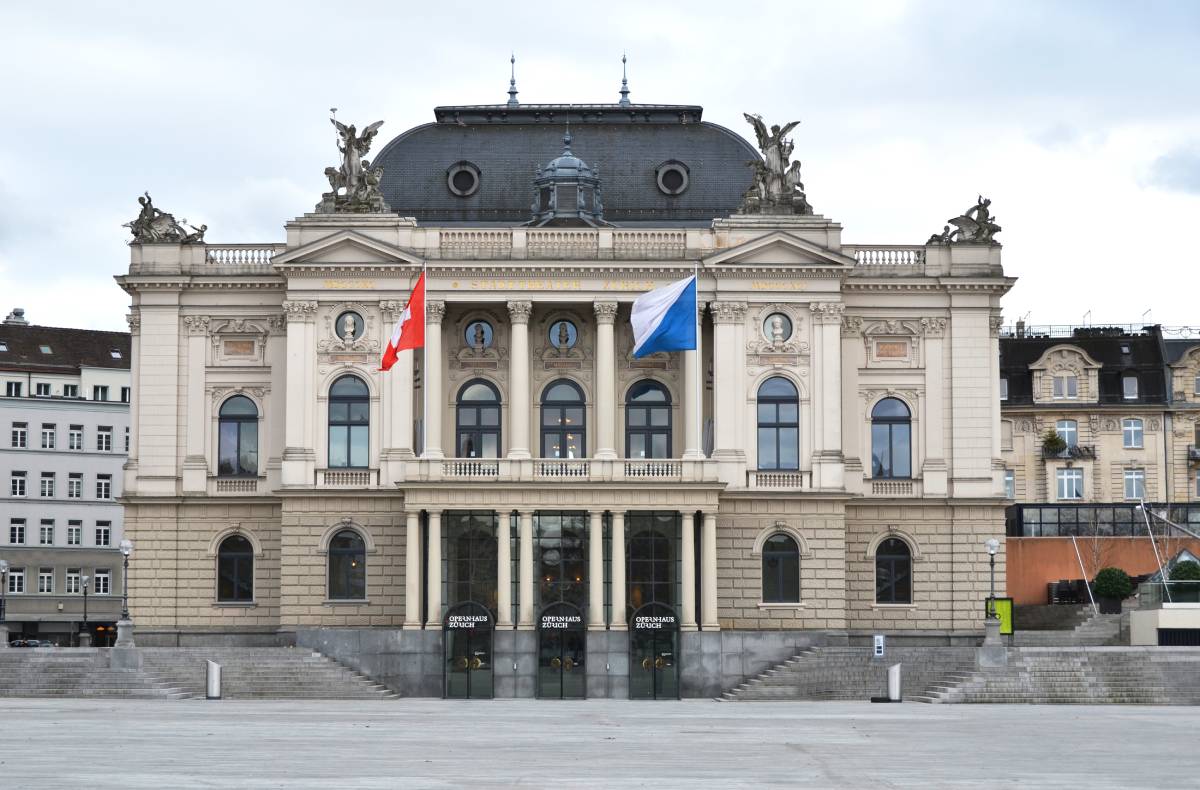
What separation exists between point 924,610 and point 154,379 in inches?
1171

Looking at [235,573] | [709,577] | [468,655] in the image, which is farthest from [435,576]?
[235,573]

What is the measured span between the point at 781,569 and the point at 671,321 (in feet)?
36.3

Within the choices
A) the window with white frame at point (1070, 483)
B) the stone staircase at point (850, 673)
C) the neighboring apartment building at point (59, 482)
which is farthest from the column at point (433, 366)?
the window with white frame at point (1070, 483)

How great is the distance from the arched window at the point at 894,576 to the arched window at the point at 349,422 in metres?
19.5

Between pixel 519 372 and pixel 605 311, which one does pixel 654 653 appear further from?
pixel 605 311

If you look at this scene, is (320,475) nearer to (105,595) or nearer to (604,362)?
(604,362)

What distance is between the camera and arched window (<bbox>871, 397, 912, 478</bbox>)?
274ft

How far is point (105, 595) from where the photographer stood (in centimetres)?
11881

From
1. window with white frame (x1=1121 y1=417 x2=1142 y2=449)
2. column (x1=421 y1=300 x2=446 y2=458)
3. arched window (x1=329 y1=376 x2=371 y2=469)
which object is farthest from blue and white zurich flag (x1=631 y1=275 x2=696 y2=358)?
window with white frame (x1=1121 y1=417 x2=1142 y2=449)

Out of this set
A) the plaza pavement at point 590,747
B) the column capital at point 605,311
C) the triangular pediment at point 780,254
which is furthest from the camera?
the column capital at point 605,311

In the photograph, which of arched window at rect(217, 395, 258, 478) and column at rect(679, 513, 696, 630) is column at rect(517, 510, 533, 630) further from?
arched window at rect(217, 395, 258, 478)

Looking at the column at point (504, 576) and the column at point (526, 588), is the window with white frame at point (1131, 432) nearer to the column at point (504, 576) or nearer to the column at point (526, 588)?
the column at point (526, 588)

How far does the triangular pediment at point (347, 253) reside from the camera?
80.5 metres

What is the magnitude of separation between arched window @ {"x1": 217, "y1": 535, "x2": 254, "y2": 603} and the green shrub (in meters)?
34.0
